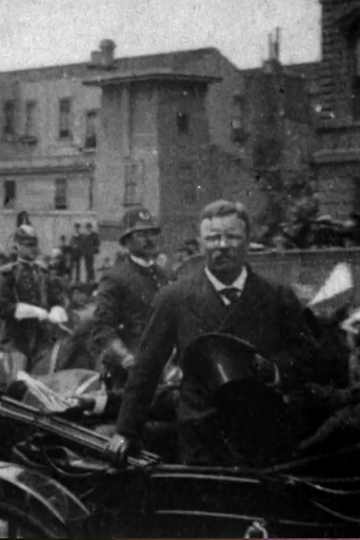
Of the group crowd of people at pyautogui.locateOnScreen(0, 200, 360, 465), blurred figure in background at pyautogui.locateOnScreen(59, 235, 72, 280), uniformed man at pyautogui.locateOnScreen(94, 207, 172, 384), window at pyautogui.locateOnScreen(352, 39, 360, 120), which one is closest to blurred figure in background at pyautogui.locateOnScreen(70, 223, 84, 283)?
blurred figure in background at pyautogui.locateOnScreen(59, 235, 72, 280)

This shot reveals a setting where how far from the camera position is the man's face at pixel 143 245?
344 cm

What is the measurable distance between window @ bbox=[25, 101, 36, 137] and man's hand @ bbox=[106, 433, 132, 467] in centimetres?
132

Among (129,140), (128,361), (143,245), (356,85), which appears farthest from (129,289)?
(356,85)

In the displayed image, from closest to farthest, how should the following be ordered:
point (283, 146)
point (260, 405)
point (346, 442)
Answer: point (346, 442) → point (260, 405) → point (283, 146)

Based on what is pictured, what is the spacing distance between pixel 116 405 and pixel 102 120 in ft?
3.42

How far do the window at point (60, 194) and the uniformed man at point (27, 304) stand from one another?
0.47 ft

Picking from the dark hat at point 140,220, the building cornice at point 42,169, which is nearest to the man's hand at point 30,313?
the building cornice at point 42,169

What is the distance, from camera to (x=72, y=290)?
380 cm

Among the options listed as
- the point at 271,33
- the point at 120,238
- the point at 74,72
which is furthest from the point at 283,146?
the point at 74,72

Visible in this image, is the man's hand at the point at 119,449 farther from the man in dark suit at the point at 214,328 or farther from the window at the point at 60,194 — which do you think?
the window at the point at 60,194

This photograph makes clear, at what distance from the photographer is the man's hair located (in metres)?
3.00

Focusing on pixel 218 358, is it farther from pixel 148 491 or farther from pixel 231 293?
pixel 148 491

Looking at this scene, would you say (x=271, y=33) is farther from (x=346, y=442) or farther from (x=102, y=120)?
(x=346, y=442)

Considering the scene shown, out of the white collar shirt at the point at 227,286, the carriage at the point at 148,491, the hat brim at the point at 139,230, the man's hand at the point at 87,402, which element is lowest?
the carriage at the point at 148,491
